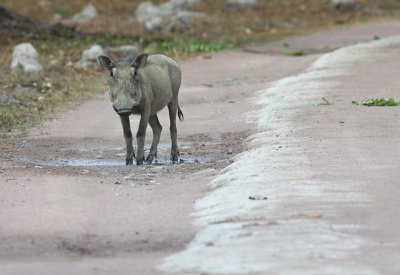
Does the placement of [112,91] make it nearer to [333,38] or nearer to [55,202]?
[55,202]

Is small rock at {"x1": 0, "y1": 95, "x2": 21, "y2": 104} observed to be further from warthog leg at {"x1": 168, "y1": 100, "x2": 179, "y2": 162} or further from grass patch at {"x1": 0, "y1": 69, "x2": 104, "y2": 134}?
warthog leg at {"x1": 168, "y1": 100, "x2": 179, "y2": 162}

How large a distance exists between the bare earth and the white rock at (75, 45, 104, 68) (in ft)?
16.3

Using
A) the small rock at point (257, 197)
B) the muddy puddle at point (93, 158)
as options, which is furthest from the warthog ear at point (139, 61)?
Result: the small rock at point (257, 197)

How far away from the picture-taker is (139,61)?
13.8m

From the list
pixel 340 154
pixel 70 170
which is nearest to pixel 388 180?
pixel 340 154

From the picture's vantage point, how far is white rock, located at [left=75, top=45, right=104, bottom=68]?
2483 cm

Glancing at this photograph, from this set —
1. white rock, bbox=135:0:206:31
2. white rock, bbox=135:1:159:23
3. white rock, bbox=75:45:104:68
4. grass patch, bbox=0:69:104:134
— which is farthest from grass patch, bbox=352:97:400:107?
white rock, bbox=135:1:159:23

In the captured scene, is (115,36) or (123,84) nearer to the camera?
(123,84)

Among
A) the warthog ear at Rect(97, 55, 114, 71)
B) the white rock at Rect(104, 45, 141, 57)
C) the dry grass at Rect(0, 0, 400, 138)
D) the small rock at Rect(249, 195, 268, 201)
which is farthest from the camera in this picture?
the white rock at Rect(104, 45, 141, 57)

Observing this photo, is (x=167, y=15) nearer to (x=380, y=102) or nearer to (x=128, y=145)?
(x=380, y=102)

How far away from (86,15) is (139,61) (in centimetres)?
2461

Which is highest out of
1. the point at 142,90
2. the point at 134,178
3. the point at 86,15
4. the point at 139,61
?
the point at 86,15

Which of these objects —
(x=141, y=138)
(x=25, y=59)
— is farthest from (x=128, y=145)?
(x=25, y=59)

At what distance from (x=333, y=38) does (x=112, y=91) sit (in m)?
17.9
